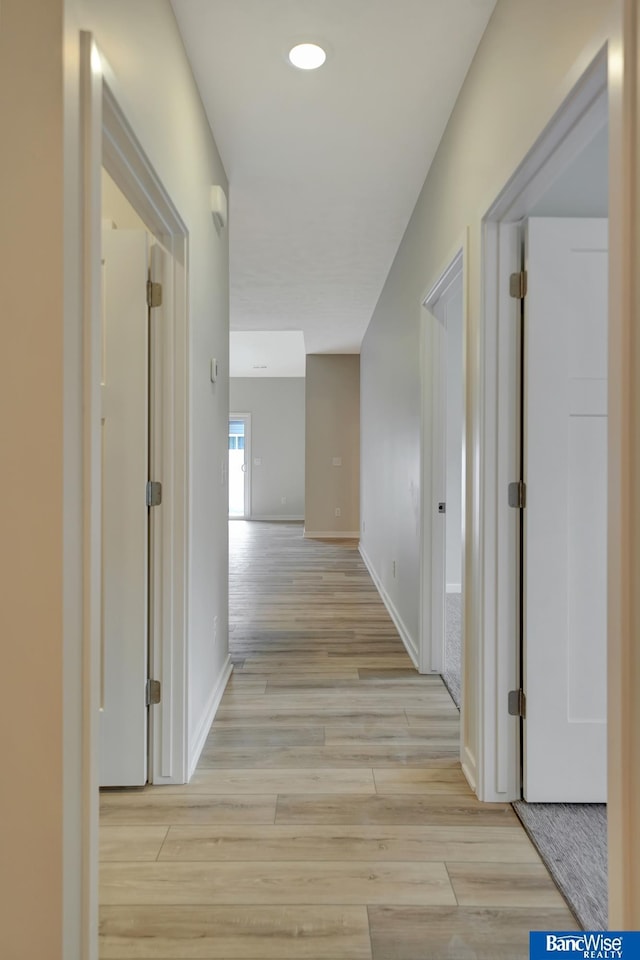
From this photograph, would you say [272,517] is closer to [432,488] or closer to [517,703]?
[432,488]

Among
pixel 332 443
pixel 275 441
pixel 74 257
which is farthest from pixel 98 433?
pixel 275 441

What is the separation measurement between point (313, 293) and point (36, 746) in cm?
456

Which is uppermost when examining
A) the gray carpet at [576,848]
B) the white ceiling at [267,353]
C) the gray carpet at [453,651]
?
the white ceiling at [267,353]

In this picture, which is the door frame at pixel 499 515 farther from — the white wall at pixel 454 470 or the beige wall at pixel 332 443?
the beige wall at pixel 332 443

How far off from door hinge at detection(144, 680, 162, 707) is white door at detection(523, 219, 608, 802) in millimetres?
1264

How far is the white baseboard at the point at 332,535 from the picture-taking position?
832 cm

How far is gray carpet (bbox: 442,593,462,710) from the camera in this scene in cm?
296

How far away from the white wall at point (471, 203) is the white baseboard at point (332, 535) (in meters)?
3.85

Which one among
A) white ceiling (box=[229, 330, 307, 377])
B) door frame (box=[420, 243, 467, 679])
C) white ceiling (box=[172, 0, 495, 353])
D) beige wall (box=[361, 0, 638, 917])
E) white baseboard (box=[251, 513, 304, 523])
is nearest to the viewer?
beige wall (box=[361, 0, 638, 917])

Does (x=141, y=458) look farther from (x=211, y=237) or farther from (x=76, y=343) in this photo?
(x=211, y=237)

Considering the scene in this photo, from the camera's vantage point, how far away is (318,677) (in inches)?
122

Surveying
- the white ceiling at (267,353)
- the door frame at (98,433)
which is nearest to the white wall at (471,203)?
the door frame at (98,433)

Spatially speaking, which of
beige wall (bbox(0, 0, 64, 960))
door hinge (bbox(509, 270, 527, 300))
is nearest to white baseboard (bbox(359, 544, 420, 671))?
door hinge (bbox(509, 270, 527, 300))

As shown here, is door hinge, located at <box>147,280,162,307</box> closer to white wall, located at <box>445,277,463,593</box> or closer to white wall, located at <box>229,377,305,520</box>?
white wall, located at <box>445,277,463,593</box>
